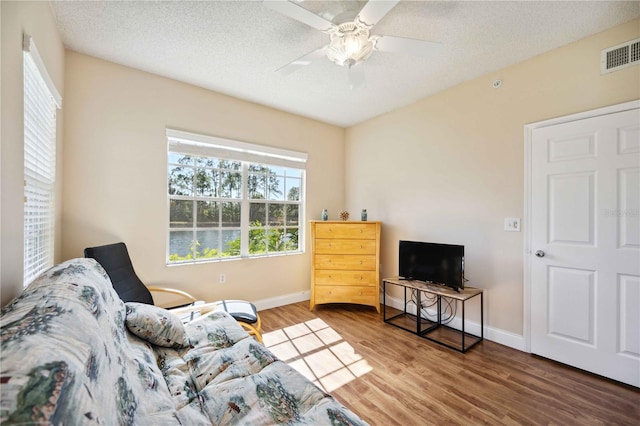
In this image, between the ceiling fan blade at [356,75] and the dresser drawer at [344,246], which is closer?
the ceiling fan blade at [356,75]

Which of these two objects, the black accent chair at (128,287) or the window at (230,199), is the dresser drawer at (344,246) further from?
the black accent chair at (128,287)

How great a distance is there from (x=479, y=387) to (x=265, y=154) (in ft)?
10.8

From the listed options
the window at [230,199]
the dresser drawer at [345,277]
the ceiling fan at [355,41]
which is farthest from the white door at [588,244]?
the window at [230,199]

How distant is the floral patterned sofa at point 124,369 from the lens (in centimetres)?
59

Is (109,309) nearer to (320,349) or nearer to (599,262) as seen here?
(320,349)

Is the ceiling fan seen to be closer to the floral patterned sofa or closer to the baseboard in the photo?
the floral patterned sofa

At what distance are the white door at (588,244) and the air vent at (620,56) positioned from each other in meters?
0.37

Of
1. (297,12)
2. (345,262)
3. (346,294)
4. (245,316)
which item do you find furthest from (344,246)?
(297,12)

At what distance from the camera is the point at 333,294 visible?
12.0 feet

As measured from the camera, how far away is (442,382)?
211 cm

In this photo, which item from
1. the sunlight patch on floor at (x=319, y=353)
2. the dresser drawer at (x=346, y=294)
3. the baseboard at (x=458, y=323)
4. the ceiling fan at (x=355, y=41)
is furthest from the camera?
the dresser drawer at (x=346, y=294)

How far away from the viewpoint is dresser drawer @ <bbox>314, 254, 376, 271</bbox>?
363 centimetres

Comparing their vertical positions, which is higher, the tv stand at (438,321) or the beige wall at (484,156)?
the beige wall at (484,156)

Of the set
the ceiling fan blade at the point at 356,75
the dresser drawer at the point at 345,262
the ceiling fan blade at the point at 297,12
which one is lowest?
the dresser drawer at the point at 345,262
